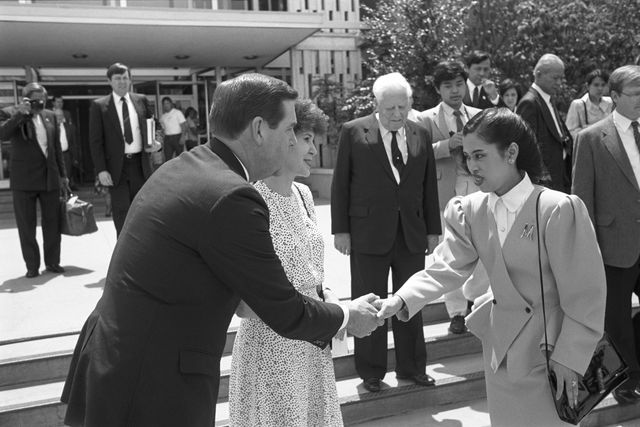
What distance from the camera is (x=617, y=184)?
437 centimetres

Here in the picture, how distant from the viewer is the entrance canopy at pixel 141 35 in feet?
40.3

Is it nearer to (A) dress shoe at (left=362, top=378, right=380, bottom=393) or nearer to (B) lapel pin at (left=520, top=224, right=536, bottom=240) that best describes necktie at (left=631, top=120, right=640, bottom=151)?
(B) lapel pin at (left=520, top=224, right=536, bottom=240)

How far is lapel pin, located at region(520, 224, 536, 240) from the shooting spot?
2662mm

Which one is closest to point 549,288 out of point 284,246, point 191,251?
point 284,246

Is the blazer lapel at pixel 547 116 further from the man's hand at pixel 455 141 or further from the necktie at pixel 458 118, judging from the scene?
the man's hand at pixel 455 141

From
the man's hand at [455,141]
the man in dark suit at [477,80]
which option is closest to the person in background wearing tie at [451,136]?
the man's hand at [455,141]

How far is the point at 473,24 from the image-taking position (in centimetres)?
1375

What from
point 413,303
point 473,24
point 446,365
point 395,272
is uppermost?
point 473,24

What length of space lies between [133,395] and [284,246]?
121 centimetres

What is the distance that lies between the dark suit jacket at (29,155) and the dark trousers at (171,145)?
24.2 ft

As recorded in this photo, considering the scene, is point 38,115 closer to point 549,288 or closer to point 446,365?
point 446,365

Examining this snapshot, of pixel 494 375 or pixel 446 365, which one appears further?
pixel 446 365

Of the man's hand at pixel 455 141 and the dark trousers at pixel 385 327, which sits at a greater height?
the man's hand at pixel 455 141

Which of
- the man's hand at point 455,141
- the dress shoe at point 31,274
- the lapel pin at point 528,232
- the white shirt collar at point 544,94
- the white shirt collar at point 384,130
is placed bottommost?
the dress shoe at point 31,274
